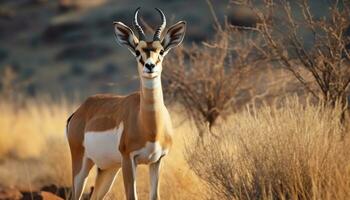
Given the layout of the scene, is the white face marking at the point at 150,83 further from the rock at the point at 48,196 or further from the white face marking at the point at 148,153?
the rock at the point at 48,196

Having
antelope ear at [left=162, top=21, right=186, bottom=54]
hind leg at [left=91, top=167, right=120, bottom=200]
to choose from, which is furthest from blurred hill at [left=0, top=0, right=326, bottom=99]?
antelope ear at [left=162, top=21, right=186, bottom=54]

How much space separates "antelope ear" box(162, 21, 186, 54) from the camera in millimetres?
8578

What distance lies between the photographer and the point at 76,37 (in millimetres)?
46688

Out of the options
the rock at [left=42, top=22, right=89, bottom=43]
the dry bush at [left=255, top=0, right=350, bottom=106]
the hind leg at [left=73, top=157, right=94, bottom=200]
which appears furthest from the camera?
the rock at [left=42, top=22, right=89, bottom=43]

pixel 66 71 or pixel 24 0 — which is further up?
pixel 24 0

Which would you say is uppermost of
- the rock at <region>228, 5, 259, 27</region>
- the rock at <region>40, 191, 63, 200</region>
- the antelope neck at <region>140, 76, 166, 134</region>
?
the rock at <region>228, 5, 259, 27</region>

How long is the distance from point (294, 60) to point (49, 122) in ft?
32.1

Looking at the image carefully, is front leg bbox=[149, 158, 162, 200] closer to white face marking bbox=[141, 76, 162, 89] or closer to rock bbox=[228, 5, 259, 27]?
white face marking bbox=[141, 76, 162, 89]

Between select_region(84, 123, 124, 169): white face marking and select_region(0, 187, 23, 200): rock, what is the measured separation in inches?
84.3

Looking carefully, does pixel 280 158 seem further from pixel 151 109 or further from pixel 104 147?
pixel 104 147

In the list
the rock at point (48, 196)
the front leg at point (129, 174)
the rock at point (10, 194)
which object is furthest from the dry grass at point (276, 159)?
the rock at point (10, 194)

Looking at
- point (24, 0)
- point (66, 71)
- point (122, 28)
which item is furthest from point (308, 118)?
point (24, 0)

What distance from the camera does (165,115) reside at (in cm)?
831

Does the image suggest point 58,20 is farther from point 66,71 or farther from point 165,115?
point 165,115
